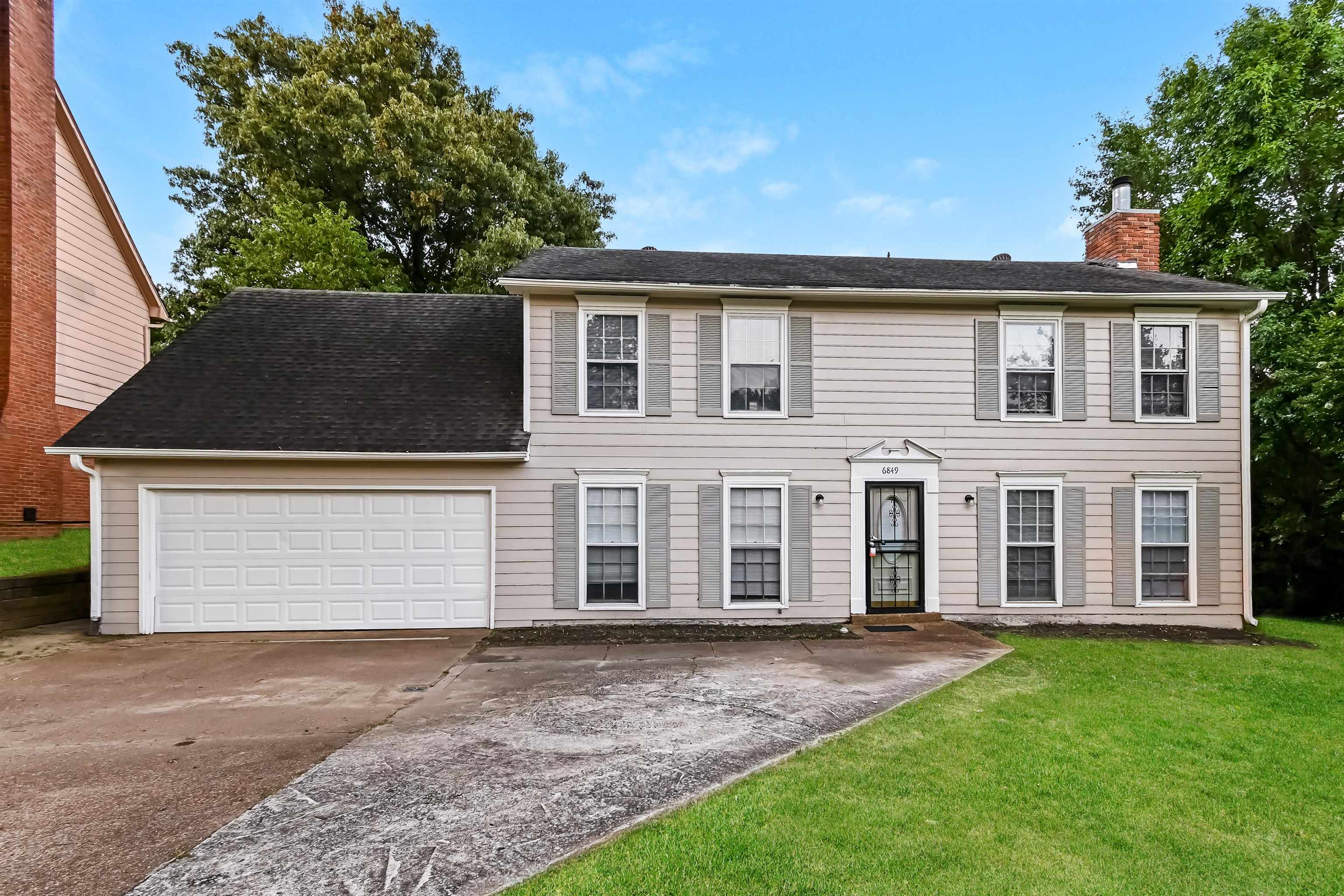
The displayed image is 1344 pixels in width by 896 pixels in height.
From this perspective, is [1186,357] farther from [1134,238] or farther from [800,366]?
[800,366]

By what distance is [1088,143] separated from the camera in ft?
68.9

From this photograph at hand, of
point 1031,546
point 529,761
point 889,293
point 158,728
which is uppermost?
point 889,293

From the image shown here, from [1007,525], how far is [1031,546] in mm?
456

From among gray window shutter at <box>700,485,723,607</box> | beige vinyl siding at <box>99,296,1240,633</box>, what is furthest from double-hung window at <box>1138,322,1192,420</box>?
gray window shutter at <box>700,485,723,607</box>

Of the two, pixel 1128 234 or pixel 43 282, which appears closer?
pixel 43 282

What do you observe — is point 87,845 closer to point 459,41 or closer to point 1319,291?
point 1319,291

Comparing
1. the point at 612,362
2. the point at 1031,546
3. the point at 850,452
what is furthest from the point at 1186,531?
the point at 612,362

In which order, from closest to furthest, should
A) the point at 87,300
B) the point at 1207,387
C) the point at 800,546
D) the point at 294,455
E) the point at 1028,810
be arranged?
the point at 1028,810
the point at 294,455
the point at 800,546
the point at 1207,387
the point at 87,300

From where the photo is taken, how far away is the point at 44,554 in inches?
355

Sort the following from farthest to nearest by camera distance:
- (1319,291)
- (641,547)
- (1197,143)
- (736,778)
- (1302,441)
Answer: (1197,143) < (1319,291) < (1302,441) < (641,547) < (736,778)

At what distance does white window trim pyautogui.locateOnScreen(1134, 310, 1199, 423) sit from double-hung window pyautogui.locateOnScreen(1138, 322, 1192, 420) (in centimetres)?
1

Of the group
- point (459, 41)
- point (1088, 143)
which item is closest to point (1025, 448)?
point (1088, 143)

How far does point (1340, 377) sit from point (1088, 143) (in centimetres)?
1522

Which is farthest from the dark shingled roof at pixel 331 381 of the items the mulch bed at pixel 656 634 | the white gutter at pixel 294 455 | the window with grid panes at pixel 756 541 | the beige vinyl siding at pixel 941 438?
the window with grid panes at pixel 756 541
